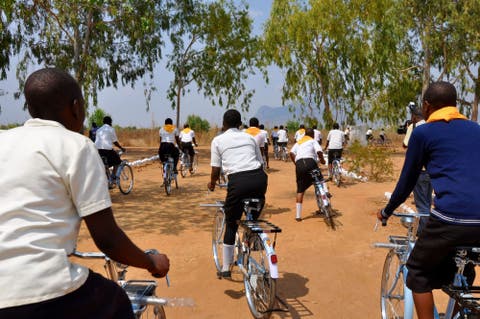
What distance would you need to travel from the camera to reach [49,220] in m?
1.60

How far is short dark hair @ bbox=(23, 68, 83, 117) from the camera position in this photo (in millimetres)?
1801

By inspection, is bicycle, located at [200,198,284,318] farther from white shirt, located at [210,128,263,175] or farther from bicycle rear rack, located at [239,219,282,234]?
white shirt, located at [210,128,263,175]

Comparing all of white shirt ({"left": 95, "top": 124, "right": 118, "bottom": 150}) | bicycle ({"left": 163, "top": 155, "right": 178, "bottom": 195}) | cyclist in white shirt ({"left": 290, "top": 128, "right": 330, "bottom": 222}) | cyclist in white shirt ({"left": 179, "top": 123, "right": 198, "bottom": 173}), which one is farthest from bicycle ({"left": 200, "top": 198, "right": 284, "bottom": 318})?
cyclist in white shirt ({"left": 179, "top": 123, "right": 198, "bottom": 173})

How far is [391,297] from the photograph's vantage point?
3834 mm

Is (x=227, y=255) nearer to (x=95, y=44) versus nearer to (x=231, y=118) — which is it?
(x=231, y=118)

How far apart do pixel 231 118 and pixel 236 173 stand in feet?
2.16

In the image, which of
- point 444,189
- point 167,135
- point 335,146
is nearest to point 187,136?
point 167,135

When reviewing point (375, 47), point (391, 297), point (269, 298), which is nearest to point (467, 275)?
point (391, 297)

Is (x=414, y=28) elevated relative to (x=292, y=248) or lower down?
elevated

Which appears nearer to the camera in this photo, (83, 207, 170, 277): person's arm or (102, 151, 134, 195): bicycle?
(83, 207, 170, 277): person's arm

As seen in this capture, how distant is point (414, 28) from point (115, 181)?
2015 cm

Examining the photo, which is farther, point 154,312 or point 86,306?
point 154,312

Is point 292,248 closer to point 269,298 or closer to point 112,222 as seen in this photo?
point 269,298

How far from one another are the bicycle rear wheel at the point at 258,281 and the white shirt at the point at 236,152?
809 millimetres
